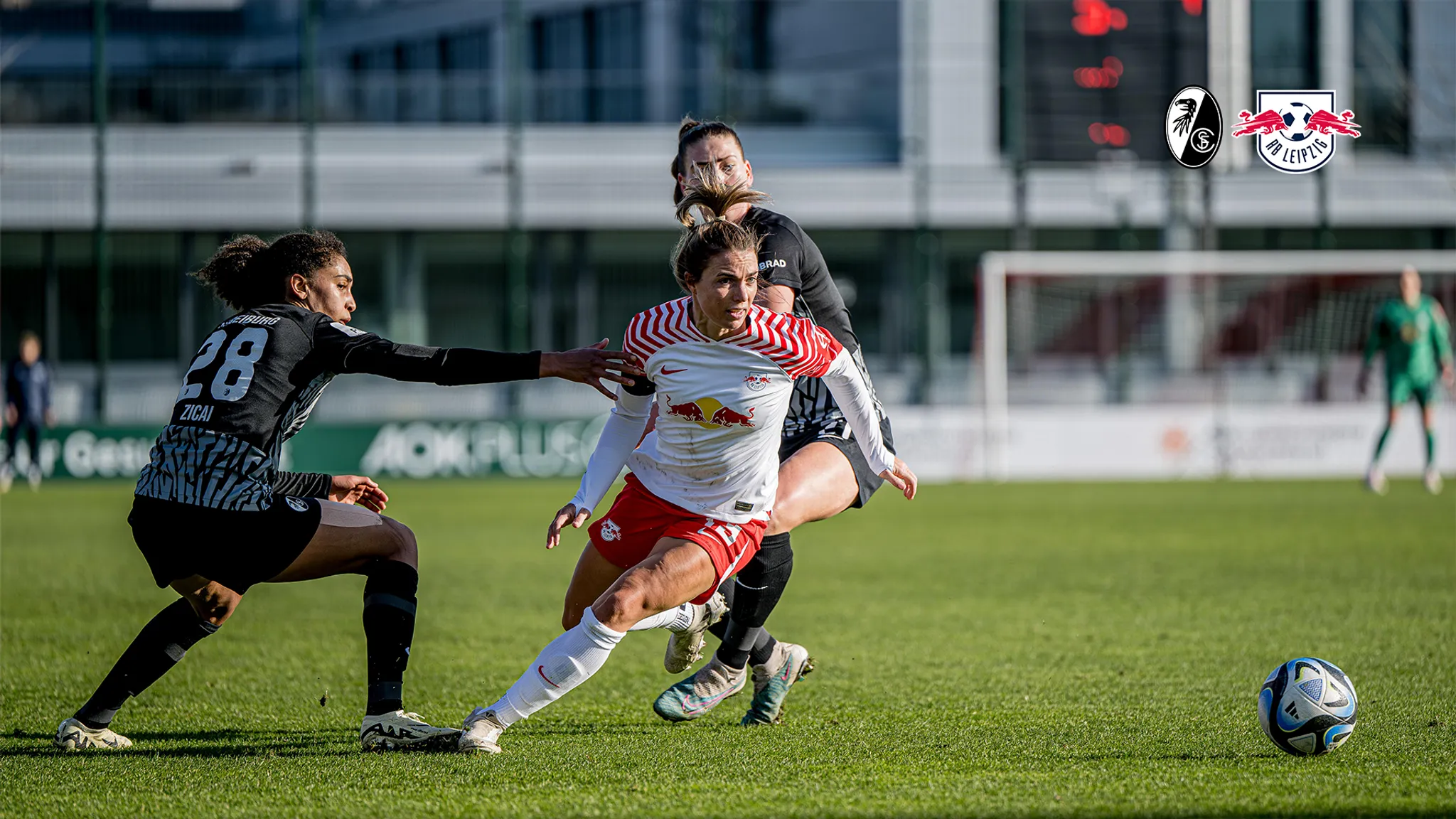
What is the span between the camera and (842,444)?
18.7 feet

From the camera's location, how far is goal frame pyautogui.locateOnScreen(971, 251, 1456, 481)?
21.1m

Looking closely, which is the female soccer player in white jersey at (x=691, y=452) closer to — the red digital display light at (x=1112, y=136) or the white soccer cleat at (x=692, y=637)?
the white soccer cleat at (x=692, y=637)

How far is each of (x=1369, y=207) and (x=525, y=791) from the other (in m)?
24.0

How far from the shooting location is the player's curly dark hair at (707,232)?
4664 mm

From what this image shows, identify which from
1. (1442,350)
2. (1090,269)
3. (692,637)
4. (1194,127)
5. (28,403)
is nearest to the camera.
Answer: (692,637)

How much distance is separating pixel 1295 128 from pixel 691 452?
273 cm

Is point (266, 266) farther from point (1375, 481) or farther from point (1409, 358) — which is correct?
point (1375, 481)

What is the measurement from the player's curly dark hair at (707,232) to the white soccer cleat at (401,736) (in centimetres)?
156

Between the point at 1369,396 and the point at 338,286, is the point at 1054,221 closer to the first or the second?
the point at 1369,396

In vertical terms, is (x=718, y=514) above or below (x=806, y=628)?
above

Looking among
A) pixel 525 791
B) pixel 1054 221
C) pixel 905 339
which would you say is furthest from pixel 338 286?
pixel 1054 221

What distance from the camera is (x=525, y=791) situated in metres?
4.25

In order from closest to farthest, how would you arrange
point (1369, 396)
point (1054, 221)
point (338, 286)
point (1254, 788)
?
point (1254, 788) → point (338, 286) → point (1369, 396) → point (1054, 221)

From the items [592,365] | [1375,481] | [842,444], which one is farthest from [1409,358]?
[592,365]
